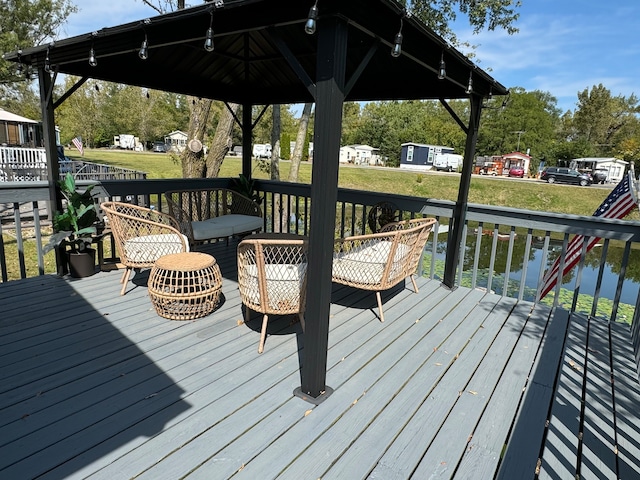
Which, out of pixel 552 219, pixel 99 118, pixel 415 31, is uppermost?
pixel 99 118

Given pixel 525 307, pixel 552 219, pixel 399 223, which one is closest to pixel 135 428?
pixel 399 223

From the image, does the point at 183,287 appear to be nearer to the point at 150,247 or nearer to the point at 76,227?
the point at 150,247

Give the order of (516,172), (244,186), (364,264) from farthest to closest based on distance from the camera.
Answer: (516,172), (244,186), (364,264)

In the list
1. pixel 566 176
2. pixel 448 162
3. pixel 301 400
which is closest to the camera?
pixel 301 400

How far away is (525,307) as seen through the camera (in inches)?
144

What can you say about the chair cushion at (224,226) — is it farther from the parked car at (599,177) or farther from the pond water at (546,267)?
the parked car at (599,177)

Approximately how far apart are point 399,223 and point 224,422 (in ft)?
9.25

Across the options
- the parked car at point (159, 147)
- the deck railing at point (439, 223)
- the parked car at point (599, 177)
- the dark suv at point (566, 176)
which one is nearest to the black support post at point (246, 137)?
the deck railing at point (439, 223)

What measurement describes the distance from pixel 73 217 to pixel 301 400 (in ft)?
9.55

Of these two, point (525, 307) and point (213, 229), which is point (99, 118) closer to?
point (213, 229)

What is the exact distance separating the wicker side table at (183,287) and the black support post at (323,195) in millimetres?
1202

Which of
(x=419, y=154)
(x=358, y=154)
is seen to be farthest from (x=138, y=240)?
(x=358, y=154)

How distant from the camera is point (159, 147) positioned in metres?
44.3

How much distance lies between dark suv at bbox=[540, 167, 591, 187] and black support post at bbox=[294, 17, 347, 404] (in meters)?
28.8
